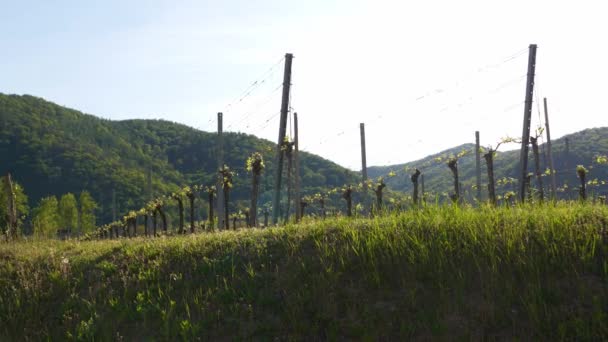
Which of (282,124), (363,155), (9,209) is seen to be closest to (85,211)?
(363,155)

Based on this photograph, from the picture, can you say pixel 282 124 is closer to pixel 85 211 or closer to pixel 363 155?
pixel 363 155

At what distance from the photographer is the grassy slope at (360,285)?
613cm

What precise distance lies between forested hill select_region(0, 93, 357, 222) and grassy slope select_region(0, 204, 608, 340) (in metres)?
88.9

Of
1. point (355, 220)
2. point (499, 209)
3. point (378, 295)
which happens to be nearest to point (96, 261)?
point (355, 220)

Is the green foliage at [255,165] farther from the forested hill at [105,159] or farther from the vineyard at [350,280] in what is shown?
the forested hill at [105,159]

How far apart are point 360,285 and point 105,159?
130 meters

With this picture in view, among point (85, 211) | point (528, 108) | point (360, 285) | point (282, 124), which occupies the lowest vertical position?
point (360, 285)

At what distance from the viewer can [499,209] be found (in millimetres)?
8695

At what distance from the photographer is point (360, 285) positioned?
24.0ft

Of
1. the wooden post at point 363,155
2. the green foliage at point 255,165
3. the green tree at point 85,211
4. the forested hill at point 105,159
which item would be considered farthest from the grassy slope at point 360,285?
the forested hill at point 105,159

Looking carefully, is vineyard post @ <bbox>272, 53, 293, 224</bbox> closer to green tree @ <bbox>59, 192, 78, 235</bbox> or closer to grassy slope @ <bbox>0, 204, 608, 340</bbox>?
grassy slope @ <bbox>0, 204, 608, 340</bbox>

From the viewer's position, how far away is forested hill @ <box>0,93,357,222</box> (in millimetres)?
115562

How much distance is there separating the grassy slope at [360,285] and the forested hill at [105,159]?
3498 inches

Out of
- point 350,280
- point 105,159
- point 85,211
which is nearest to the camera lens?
point 350,280
